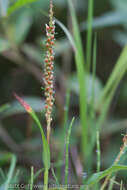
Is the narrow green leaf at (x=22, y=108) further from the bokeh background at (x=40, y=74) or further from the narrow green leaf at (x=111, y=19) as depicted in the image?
the narrow green leaf at (x=111, y=19)

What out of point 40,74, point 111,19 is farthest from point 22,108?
point 111,19

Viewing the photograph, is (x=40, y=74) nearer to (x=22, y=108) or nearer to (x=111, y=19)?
(x=22, y=108)

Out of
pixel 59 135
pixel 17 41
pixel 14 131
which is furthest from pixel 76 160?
pixel 17 41

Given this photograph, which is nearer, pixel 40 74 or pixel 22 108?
pixel 22 108

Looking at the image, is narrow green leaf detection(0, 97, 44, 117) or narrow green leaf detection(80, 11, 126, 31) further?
narrow green leaf detection(80, 11, 126, 31)

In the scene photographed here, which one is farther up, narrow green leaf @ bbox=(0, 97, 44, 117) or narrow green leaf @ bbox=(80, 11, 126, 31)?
narrow green leaf @ bbox=(80, 11, 126, 31)

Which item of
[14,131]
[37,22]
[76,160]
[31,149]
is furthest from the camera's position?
[37,22]

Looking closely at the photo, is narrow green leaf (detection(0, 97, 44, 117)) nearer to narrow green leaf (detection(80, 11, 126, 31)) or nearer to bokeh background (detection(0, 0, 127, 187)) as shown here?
bokeh background (detection(0, 0, 127, 187))

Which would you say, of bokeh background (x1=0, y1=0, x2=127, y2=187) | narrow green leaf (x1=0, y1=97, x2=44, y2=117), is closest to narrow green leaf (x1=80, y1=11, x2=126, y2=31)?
bokeh background (x1=0, y1=0, x2=127, y2=187)

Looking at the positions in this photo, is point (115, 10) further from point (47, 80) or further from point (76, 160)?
point (47, 80)

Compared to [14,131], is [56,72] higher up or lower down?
higher up

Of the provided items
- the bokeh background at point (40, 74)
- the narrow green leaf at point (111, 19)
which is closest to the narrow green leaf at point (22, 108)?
the bokeh background at point (40, 74)
